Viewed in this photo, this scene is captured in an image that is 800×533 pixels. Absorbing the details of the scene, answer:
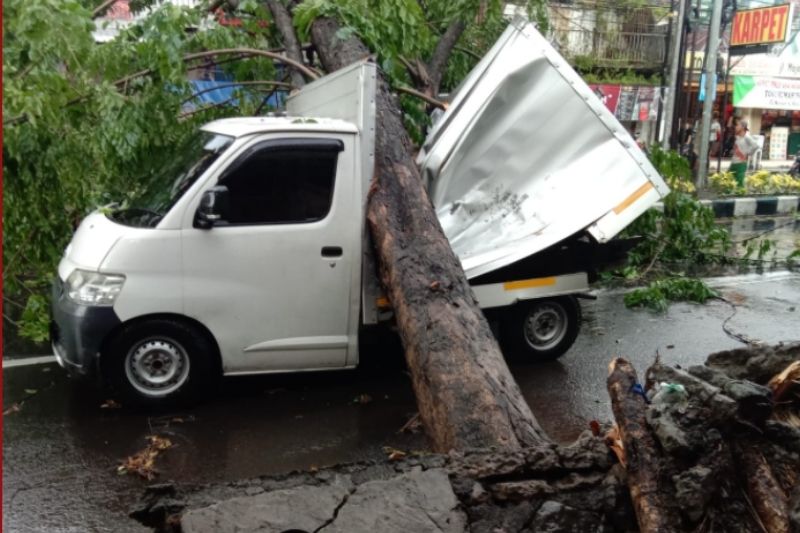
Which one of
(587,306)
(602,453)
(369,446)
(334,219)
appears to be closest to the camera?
(602,453)

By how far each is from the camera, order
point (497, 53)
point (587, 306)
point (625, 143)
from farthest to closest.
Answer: point (587, 306)
point (497, 53)
point (625, 143)

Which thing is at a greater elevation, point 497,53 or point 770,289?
point 497,53

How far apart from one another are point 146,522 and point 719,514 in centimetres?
203

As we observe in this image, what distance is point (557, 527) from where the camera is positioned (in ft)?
9.59

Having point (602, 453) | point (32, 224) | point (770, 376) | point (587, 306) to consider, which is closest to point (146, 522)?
point (602, 453)

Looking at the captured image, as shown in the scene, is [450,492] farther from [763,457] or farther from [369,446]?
[369,446]

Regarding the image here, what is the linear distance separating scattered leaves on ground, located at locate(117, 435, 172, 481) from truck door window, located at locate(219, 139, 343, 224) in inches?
57.8

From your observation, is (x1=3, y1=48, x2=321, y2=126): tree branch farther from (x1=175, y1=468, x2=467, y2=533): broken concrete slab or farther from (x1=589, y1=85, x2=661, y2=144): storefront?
(x1=589, y1=85, x2=661, y2=144): storefront

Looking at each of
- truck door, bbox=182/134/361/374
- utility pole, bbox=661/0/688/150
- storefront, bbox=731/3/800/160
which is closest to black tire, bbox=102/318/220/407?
truck door, bbox=182/134/361/374

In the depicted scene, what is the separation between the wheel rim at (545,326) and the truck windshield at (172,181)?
2769 mm

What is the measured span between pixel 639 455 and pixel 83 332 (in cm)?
355

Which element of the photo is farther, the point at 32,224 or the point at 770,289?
the point at 770,289

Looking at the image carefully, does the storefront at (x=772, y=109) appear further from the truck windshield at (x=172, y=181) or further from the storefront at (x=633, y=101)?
the truck windshield at (x=172, y=181)

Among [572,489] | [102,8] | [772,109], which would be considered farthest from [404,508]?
[772,109]
